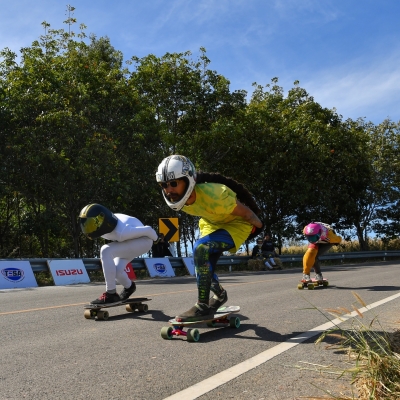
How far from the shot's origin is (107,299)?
6766 mm

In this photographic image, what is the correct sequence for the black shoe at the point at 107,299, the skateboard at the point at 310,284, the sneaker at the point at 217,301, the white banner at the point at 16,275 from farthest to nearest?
the white banner at the point at 16,275 → the skateboard at the point at 310,284 → the black shoe at the point at 107,299 → the sneaker at the point at 217,301

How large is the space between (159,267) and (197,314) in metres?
13.9

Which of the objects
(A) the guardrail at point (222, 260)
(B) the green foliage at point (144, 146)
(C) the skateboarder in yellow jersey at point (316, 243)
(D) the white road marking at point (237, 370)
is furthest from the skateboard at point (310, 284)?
(B) the green foliage at point (144, 146)

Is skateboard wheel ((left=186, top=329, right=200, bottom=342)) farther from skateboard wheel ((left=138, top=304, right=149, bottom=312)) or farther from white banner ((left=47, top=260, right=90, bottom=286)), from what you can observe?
white banner ((left=47, top=260, right=90, bottom=286))

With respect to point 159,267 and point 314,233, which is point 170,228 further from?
point 314,233

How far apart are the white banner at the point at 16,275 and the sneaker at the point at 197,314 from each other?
9.26m

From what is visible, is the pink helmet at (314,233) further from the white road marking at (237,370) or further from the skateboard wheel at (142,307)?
the white road marking at (237,370)

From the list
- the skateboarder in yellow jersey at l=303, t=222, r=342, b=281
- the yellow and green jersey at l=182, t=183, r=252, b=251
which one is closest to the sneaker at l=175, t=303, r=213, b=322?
the yellow and green jersey at l=182, t=183, r=252, b=251

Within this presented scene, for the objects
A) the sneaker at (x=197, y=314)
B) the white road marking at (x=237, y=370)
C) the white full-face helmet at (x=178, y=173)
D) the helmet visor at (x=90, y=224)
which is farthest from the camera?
the helmet visor at (x=90, y=224)

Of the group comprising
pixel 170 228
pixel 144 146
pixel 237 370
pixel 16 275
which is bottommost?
pixel 237 370

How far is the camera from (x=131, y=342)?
5.00 m

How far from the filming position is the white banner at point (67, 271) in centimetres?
1480

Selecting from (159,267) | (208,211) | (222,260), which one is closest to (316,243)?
(208,211)

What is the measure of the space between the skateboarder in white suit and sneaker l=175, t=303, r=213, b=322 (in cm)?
188
